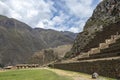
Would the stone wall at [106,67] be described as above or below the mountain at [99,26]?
below

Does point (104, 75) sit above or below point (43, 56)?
below

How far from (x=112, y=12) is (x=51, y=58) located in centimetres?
8967

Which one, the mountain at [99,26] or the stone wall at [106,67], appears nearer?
the stone wall at [106,67]

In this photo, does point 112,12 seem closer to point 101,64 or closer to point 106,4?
point 106,4

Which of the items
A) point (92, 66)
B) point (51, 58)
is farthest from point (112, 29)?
point (51, 58)

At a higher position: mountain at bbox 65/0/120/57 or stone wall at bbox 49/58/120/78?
mountain at bbox 65/0/120/57

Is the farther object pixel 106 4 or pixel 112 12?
pixel 106 4

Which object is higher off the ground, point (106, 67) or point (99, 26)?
point (99, 26)

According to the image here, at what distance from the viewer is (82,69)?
106 ft

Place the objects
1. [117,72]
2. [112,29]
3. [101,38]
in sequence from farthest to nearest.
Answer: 1. [101,38]
2. [112,29]
3. [117,72]

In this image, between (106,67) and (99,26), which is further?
(99,26)

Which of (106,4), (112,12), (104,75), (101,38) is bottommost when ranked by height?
(104,75)

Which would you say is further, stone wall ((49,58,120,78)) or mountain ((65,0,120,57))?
mountain ((65,0,120,57))

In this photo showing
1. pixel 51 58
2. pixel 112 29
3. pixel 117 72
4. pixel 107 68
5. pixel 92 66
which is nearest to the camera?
pixel 117 72
